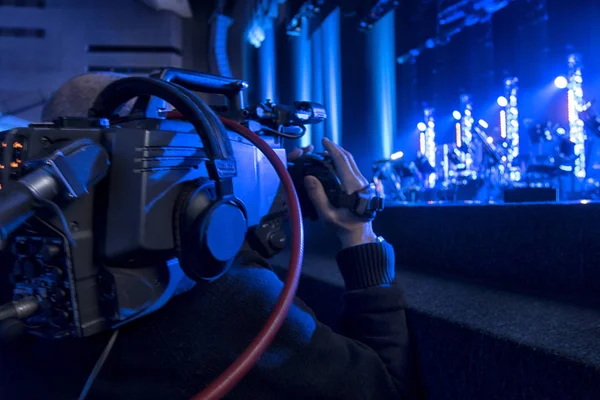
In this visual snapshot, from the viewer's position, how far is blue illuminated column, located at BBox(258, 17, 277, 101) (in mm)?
3498

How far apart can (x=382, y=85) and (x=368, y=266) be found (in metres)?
4.42

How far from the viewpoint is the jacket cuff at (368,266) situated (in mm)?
561

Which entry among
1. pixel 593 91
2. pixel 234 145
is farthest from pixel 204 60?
pixel 593 91

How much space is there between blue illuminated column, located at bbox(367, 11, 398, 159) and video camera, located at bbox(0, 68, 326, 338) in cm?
412

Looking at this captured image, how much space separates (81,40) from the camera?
325 cm

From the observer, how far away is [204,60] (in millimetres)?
3363

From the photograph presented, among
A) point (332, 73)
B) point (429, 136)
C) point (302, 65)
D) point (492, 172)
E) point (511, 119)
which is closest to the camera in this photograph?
point (302, 65)

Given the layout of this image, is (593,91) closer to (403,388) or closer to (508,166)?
(508,166)

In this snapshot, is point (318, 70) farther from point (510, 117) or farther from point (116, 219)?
point (116, 219)

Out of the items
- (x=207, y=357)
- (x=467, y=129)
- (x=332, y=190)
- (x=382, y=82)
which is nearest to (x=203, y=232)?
(x=207, y=357)

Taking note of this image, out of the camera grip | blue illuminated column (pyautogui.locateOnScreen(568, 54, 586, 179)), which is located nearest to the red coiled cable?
the camera grip

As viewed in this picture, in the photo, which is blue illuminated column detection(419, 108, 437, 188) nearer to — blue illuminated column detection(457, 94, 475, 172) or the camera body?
blue illuminated column detection(457, 94, 475, 172)

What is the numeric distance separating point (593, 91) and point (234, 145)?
5.91 metres

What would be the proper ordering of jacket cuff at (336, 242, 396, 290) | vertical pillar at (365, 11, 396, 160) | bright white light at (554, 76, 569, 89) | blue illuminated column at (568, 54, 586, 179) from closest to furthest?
jacket cuff at (336, 242, 396, 290), blue illuminated column at (568, 54, 586, 179), vertical pillar at (365, 11, 396, 160), bright white light at (554, 76, 569, 89)
